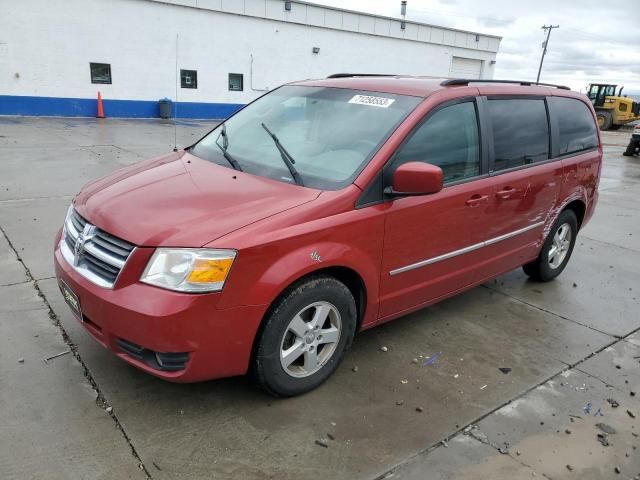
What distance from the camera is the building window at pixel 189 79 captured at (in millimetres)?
19737

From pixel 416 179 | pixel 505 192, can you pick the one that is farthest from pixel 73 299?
pixel 505 192

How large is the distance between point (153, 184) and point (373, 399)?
1823 millimetres

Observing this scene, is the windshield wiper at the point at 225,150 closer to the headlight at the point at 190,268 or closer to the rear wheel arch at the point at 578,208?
the headlight at the point at 190,268

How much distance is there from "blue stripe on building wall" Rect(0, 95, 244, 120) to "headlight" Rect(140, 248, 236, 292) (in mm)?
14221

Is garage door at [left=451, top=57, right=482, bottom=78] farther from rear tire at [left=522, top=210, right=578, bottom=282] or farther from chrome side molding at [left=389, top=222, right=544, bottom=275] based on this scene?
chrome side molding at [left=389, top=222, right=544, bottom=275]

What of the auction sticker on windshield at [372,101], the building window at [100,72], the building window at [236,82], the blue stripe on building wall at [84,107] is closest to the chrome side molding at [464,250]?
the auction sticker on windshield at [372,101]

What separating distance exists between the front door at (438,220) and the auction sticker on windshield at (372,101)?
30 centimetres

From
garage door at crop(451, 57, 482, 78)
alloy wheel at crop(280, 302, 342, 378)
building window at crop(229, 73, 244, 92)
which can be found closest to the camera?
alloy wheel at crop(280, 302, 342, 378)

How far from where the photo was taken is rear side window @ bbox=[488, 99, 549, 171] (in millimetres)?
3898

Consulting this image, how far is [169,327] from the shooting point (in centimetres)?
242

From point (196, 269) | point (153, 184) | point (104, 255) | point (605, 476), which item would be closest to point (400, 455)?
point (605, 476)

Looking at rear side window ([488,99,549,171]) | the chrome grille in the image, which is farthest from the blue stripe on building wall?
the chrome grille

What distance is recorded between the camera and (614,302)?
15.5ft

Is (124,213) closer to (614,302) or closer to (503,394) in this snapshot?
(503,394)
